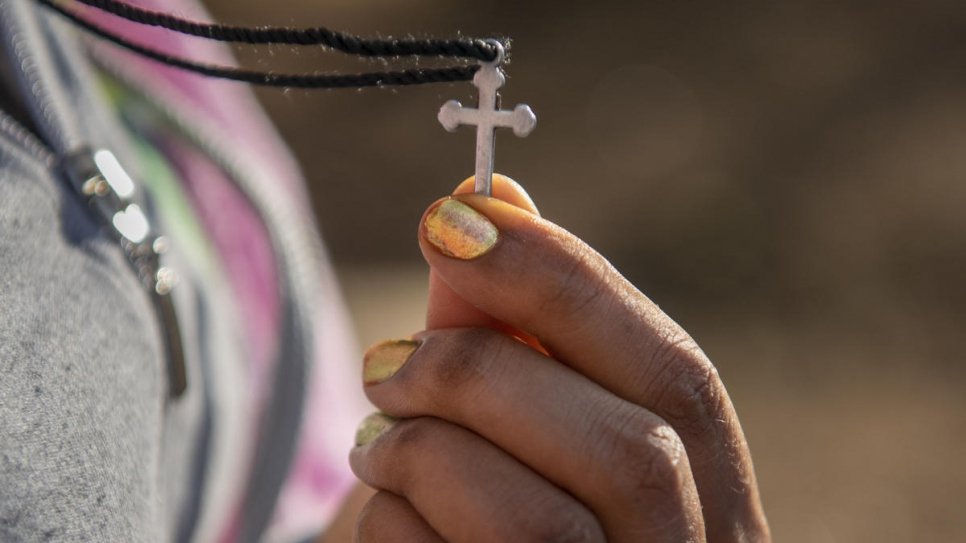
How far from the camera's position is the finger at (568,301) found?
0.56 metres

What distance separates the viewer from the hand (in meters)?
0.54

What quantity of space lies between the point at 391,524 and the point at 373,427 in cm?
7

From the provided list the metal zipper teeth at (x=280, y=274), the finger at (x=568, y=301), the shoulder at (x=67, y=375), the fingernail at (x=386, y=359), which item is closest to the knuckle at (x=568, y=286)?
the finger at (x=568, y=301)

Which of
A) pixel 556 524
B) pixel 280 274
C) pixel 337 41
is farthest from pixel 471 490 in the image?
pixel 280 274

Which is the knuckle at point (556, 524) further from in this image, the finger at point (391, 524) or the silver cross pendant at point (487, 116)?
the silver cross pendant at point (487, 116)

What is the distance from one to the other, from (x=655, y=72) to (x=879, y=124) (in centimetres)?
86

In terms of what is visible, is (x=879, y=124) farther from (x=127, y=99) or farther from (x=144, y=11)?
(x=144, y=11)

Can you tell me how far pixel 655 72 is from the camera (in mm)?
3645

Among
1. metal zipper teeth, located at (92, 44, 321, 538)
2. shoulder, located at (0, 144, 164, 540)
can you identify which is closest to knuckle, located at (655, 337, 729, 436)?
shoulder, located at (0, 144, 164, 540)

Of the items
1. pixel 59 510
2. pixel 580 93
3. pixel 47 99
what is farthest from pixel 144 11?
pixel 580 93

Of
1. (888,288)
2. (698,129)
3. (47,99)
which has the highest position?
(47,99)

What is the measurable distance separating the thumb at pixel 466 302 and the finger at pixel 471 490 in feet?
0.23

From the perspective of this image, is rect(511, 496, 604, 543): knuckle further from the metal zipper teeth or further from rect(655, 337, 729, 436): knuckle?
the metal zipper teeth

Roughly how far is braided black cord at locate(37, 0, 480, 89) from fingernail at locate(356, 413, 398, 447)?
223mm
